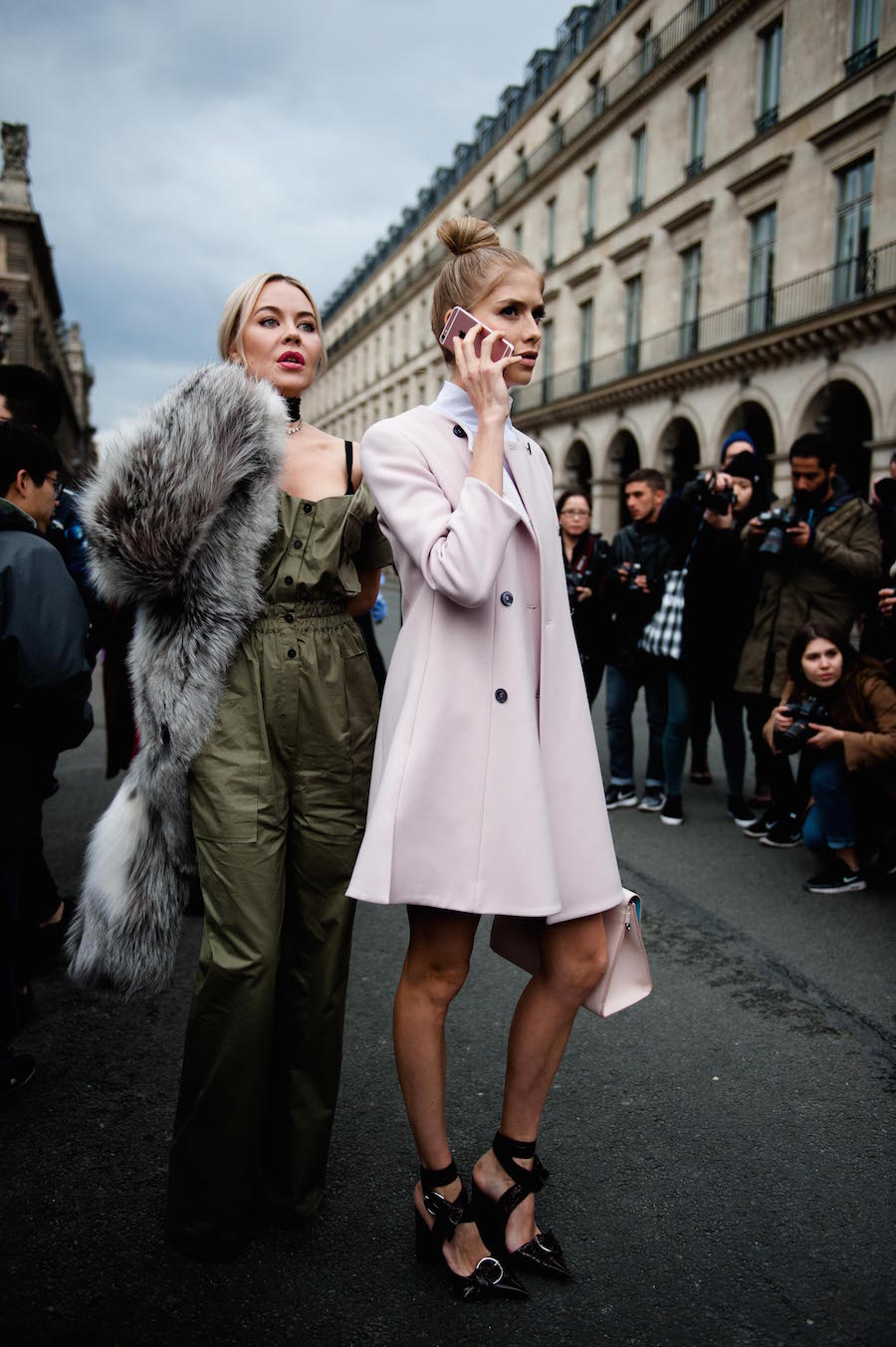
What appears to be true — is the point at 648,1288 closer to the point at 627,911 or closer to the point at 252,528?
the point at 627,911

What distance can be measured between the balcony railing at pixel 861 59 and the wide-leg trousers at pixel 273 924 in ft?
73.7

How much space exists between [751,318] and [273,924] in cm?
2480

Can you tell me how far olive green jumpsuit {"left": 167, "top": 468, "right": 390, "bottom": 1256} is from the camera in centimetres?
224

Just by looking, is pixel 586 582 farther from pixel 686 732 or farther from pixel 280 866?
pixel 280 866

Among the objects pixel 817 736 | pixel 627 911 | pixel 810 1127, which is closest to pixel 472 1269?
pixel 627 911

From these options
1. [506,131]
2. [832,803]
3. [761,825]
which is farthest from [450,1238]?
[506,131]

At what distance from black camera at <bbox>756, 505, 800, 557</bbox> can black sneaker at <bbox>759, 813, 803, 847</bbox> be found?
1.51 metres

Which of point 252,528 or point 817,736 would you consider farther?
point 817,736

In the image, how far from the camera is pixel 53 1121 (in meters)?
2.84

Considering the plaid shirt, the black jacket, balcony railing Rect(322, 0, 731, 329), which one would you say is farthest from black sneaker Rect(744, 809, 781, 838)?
balcony railing Rect(322, 0, 731, 329)

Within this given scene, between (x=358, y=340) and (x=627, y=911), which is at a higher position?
(x=358, y=340)

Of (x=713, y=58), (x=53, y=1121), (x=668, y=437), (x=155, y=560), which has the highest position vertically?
(x=713, y=58)

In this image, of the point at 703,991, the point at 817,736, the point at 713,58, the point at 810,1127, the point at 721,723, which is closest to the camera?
the point at 810,1127

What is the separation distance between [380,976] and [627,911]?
1846 millimetres
